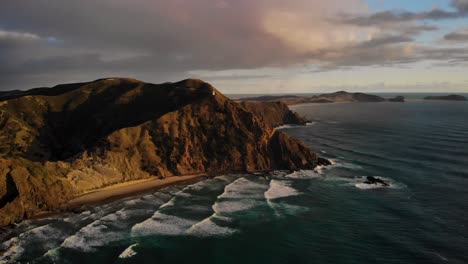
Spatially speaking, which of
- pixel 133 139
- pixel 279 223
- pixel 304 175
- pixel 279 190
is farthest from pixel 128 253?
pixel 304 175

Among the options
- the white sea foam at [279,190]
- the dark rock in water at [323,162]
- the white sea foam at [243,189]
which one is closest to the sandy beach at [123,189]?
the white sea foam at [243,189]

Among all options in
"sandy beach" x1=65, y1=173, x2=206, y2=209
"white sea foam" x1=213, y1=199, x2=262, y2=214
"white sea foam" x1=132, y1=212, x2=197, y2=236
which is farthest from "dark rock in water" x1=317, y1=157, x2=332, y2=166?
"white sea foam" x1=132, y1=212, x2=197, y2=236

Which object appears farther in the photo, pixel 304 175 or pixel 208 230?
pixel 304 175

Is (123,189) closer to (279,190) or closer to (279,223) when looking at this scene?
(279,190)

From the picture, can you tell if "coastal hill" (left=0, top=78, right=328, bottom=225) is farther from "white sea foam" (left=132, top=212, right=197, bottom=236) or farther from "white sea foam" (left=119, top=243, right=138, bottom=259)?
"white sea foam" (left=119, top=243, right=138, bottom=259)

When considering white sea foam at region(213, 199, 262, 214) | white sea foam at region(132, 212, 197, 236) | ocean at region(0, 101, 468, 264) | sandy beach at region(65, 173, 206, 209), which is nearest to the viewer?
ocean at region(0, 101, 468, 264)

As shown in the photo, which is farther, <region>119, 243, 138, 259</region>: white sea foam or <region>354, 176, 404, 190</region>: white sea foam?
<region>354, 176, 404, 190</region>: white sea foam
